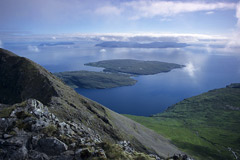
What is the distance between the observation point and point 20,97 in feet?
146

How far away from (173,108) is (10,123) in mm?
191373

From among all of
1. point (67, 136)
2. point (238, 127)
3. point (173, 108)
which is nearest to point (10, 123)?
point (67, 136)

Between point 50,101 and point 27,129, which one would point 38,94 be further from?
point 27,129

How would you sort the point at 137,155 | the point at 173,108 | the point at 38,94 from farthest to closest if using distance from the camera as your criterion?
the point at 173,108 < the point at 38,94 < the point at 137,155

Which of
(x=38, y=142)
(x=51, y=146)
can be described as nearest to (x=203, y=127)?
(x=51, y=146)

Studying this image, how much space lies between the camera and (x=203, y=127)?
455 ft

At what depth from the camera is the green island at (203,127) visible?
306ft

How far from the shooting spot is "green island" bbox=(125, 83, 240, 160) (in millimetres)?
93375

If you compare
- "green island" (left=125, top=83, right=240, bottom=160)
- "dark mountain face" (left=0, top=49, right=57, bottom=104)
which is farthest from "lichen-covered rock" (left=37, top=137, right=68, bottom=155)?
"green island" (left=125, top=83, right=240, bottom=160)

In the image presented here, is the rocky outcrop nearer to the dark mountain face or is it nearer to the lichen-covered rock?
the lichen-covered rock

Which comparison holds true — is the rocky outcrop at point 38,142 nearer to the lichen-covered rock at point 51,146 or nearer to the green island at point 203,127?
the lichen-covered rock at point 51,146

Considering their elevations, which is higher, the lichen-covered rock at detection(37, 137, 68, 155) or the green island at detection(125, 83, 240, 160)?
the lichen-covered rock at detection(37, 137, 68, 155)

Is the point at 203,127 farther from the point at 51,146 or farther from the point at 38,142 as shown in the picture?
the point at 38,142

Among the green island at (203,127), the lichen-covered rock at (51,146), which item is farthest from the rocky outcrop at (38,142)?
the green island at (203,127)
